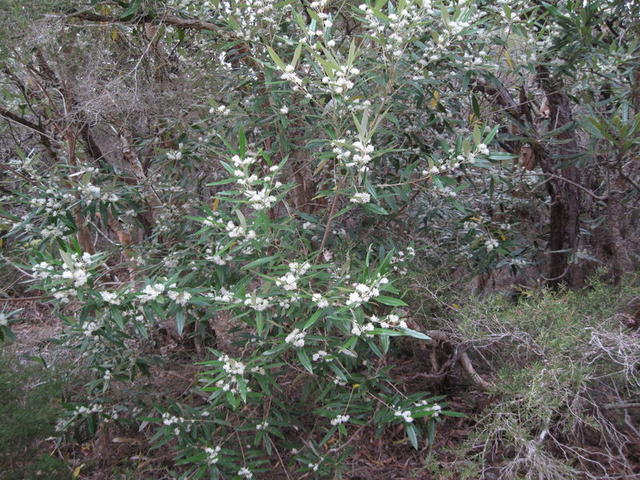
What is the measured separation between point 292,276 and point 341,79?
0.79 metres

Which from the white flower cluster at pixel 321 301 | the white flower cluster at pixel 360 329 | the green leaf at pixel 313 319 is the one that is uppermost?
the white flower cluster at pixel 321 301

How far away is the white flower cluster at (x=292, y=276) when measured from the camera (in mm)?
A: 2193

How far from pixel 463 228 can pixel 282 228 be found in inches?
62.1

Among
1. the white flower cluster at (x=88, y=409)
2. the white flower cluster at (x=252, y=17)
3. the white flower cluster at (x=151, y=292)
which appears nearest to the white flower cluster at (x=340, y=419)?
the white flower cluster at (x=151, y=292)

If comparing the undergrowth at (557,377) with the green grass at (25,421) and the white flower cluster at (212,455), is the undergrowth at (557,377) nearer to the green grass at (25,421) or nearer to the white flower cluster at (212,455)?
the white flower cluster at (212,455)

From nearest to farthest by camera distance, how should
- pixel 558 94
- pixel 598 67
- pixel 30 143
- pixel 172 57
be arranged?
pixel 598 67 → pixel 558 94 → pixel 172 57 → pixel 30 143

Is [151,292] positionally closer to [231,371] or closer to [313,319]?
[231,371]

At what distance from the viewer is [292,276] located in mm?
2223

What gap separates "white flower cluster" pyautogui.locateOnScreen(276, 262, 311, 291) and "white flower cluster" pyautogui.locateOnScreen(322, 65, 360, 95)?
27.8 inches

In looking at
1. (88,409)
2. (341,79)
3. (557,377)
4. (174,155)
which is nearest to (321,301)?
(341,79)

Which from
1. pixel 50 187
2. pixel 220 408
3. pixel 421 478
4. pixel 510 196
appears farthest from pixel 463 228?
pixel 50 187

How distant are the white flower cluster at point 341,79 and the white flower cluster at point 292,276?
71 centimetres

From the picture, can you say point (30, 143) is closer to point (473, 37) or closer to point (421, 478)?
point (473, 37)

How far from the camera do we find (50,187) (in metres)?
2.99
